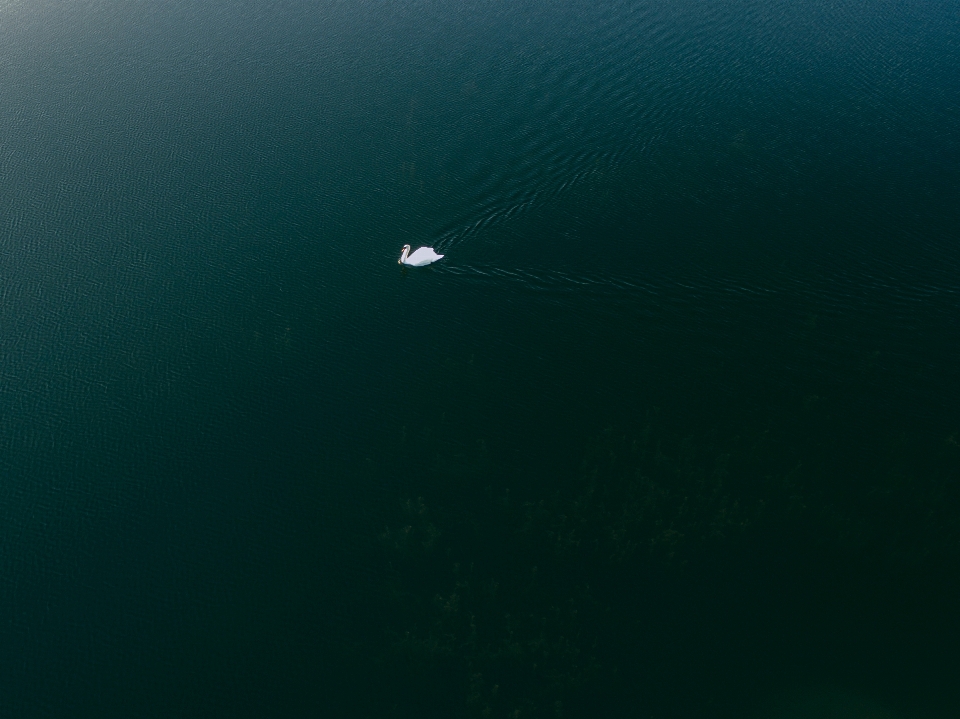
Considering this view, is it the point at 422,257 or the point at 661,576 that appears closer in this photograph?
the point at 661,576

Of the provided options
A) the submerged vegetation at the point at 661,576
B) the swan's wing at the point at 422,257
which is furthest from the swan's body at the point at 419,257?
the submerged vegetation at the point at 661,576

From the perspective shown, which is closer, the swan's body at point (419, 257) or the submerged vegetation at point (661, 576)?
the submerged vegetation at point (661, 576)

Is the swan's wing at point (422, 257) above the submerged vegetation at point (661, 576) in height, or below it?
above

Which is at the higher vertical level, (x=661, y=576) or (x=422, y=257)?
(x=422, y=257)

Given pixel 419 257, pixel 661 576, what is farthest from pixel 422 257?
pixel 661 576

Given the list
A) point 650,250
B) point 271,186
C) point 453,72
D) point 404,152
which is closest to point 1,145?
point 271,186

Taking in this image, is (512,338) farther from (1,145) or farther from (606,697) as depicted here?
(1,145)

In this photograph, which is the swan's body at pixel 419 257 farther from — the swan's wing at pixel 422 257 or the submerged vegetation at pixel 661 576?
the submerged vegetation at pixel 661 576

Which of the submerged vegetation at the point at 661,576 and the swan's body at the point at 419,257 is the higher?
the swan's body at the point at 419,257

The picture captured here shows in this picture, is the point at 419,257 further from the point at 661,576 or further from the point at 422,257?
the point at 661,576
